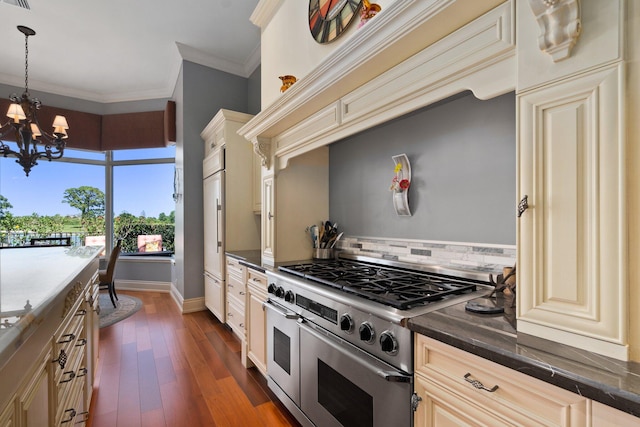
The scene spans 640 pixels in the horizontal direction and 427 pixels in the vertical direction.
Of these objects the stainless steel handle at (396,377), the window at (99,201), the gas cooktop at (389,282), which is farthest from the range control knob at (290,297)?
the window at (99,201)

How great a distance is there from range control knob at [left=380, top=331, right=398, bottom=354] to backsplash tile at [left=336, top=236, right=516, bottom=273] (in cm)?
71

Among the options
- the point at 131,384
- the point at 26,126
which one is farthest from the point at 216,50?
the point at 131,384

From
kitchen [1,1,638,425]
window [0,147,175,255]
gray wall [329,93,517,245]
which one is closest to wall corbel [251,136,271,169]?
kitchen [1,1,638,425]

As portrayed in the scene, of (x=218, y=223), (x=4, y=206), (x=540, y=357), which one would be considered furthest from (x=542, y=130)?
(x=4, y=206)

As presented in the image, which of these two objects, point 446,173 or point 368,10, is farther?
point 446,173

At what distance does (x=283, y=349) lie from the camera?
1.97 m

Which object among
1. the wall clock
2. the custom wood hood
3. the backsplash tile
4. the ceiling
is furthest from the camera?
the ceiling

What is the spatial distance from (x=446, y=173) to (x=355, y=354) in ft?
3.56

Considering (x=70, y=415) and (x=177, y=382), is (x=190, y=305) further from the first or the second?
(x=70, y=415)

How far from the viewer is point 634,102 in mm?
748

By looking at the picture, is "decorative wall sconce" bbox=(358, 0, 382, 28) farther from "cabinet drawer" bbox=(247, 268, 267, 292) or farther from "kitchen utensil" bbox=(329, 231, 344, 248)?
"cabinet drawer" bbox=(247, 268, 267, 292)

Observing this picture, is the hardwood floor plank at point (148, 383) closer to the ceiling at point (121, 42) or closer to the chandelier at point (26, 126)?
the chandelier at point (26, 126)

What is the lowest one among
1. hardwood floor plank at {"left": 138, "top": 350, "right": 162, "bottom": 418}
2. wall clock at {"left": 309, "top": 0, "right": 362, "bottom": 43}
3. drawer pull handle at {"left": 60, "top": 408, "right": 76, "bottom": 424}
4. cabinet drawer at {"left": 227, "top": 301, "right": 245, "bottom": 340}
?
hardwood floor plank at {"left": 138, "top": 350, "right": 162, "bottom": 418}

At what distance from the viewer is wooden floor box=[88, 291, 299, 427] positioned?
76.9 inches
